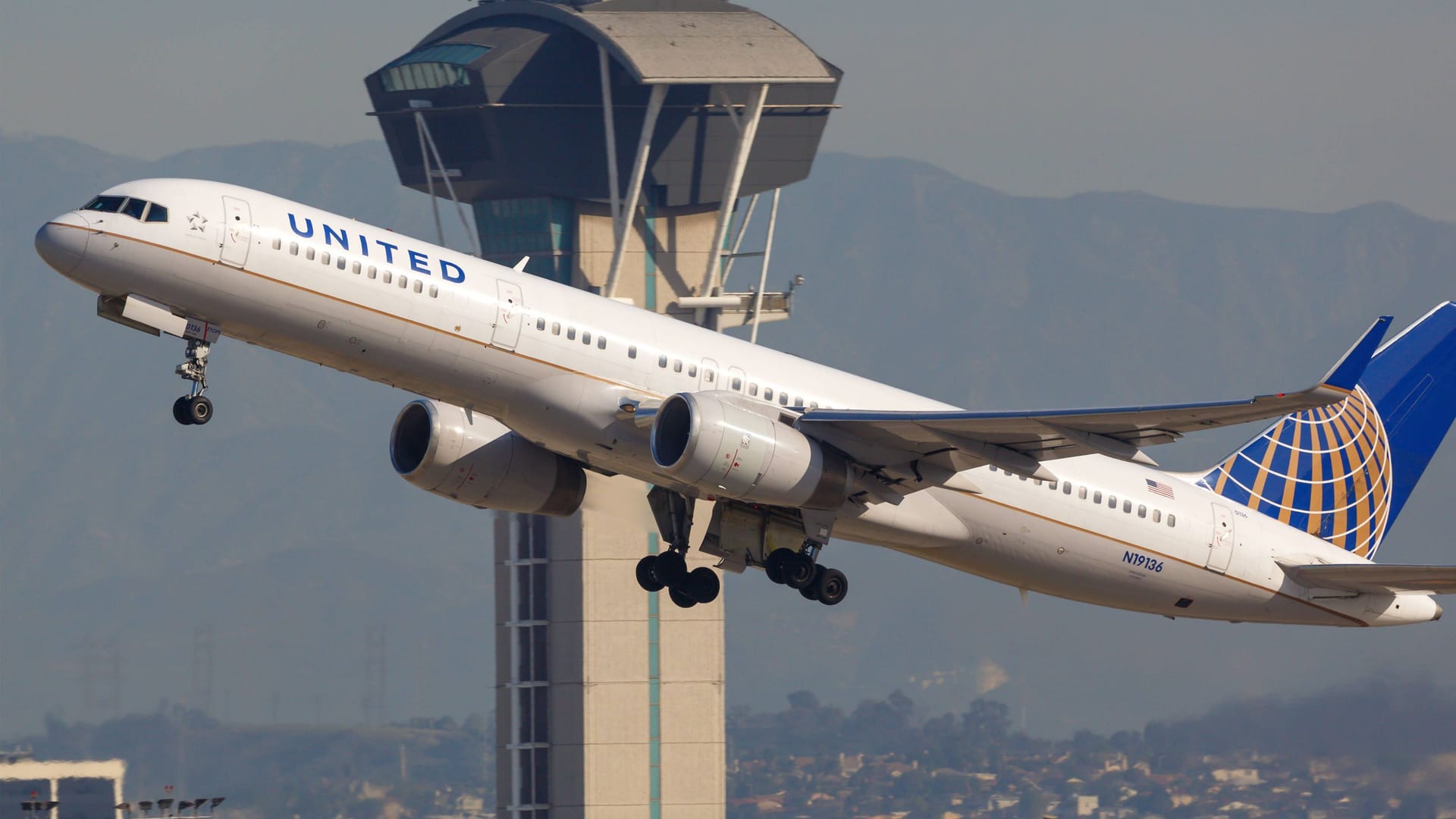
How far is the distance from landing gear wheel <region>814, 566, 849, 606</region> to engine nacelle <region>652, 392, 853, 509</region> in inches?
104

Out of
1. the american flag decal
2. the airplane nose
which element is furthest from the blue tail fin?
the airplane nose

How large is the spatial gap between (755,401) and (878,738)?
77889 millimetres

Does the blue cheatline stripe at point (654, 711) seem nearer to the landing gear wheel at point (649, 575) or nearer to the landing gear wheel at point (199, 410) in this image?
the landing gear wheel at point (649, 575)

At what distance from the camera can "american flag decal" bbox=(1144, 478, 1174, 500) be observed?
44562mm

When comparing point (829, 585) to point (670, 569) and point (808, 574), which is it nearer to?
point (808, 574)

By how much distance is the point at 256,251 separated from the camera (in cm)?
3653

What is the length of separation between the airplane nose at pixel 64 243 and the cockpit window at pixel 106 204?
1.75 ft

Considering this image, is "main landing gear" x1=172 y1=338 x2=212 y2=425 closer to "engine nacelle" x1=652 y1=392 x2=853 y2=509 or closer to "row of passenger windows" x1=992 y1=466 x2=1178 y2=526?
"engine nacelle" x1=652 y1=392 x2=853 y2=509

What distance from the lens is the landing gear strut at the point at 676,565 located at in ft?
146

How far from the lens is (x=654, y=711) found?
90.1 metres

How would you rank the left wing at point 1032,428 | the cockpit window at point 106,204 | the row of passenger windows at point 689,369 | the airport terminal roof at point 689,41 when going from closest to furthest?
→ the left wing at point 1032,428, the cockpit window at point 106,204, the row of passenger windows at point 689,369, the airport terminal roof at point 689,41

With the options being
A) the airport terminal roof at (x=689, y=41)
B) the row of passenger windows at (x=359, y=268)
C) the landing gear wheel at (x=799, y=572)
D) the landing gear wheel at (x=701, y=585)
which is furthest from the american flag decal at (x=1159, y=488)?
the airport terminal roof at (x=689, y=41)

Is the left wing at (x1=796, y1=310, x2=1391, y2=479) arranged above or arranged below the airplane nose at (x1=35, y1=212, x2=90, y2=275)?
below

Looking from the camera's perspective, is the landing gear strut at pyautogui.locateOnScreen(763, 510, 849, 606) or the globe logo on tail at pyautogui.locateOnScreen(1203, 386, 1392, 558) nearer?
the landing gear strut at pyautogui.locateOnScreen(763, 510, 849, 606)
